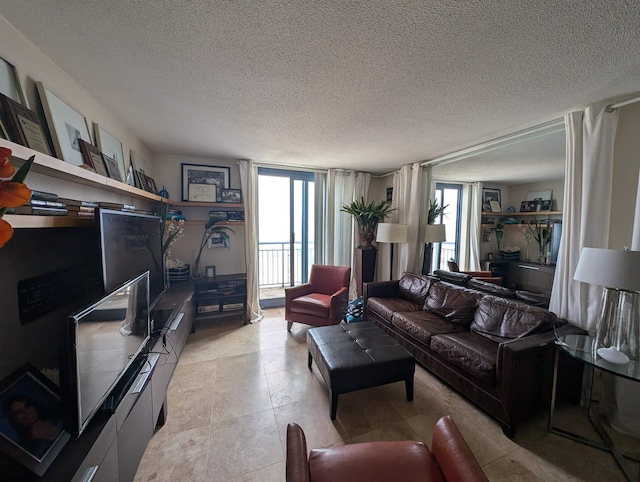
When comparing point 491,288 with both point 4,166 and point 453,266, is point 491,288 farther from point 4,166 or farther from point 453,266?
point 4,166

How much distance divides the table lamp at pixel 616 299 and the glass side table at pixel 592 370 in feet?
0.17

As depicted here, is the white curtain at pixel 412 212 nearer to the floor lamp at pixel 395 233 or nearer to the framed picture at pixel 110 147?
the floor lamp at pixel 395 233

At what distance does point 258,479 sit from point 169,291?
6.91ft

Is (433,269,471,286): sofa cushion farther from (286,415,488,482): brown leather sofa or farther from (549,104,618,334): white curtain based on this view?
(286,415,488,482): brown leather sofa

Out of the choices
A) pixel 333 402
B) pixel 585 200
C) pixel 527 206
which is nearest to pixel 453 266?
pixel 527 206

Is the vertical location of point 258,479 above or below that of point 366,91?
below

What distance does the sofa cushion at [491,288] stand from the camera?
7.58 feet

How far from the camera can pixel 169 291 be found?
2719mm

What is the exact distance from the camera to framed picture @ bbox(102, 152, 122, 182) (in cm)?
184

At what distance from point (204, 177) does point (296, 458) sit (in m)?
3.49

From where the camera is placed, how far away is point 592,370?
1659 millimetres

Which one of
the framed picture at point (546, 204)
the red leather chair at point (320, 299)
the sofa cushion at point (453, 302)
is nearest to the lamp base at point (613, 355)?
the sofa cushion at point (453, 302)

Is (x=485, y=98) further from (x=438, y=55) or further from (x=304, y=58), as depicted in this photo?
(x=304, y=58)

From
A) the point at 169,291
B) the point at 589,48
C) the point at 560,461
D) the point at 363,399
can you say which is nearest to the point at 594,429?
the point at 560,461
